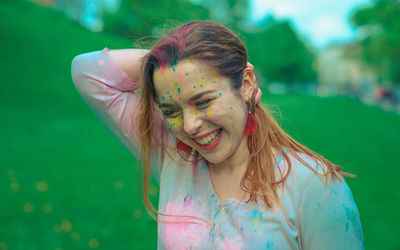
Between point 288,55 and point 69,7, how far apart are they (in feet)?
73.3

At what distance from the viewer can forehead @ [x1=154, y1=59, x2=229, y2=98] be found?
4.81ft

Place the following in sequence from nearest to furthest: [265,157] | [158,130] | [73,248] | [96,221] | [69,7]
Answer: [265,157], [158,130], [73,248], [96,221], [69,7]

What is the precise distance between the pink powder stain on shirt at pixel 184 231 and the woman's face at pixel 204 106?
0.27 meters

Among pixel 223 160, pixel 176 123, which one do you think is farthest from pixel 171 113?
pixel 223 160

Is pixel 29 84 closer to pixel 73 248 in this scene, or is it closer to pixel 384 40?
pixel 73 248

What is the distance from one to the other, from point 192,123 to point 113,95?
547 mm

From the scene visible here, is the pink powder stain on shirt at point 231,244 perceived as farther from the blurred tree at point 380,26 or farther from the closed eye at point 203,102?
the blurred tree at point 380,26

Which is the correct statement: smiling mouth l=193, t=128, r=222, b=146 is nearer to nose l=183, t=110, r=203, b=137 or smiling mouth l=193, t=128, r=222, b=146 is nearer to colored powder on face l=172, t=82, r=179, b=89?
nose l=183, t=110, r=203, b=137

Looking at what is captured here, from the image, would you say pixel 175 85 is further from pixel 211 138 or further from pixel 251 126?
pixel 251 126

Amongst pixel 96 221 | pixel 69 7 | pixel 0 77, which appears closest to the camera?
pixel 96 221

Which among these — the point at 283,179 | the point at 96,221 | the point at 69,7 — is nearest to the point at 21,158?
the point at 96,221

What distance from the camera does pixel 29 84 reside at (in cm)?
1191

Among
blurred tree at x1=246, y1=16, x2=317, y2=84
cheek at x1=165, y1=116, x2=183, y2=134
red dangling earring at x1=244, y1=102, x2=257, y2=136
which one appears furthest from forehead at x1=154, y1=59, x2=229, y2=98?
blurred tree at x1=246, y1=16, x2=317, y2=84

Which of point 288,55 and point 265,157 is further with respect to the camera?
point 288,55
